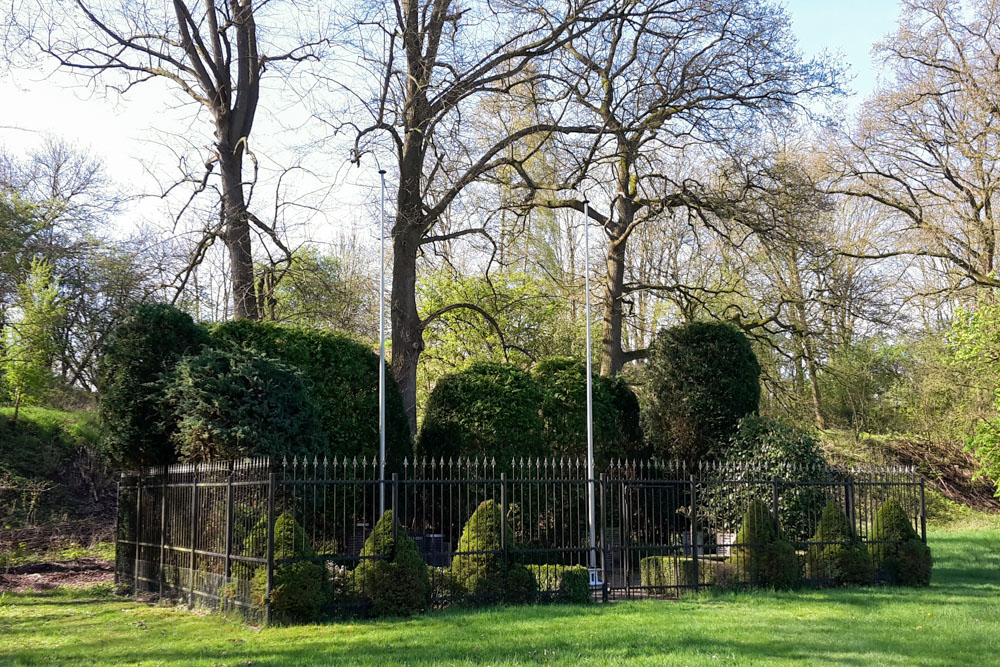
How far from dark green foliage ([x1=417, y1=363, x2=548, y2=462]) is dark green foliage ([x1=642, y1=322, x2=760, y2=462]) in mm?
2782

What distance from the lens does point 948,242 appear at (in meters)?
26.5

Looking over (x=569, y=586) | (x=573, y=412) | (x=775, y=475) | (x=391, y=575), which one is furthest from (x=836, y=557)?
(x=391, y=575)

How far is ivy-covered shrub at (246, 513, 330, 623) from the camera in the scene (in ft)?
32.5

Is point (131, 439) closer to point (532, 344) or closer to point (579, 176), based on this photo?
point (579, 176)

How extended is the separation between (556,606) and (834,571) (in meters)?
5.05

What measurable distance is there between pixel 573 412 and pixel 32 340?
13750 millimetres

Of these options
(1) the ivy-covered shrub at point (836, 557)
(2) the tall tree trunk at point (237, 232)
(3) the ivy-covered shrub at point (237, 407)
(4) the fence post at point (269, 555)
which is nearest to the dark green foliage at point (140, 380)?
(3) the ivy-covered shrub at point (237, 407)

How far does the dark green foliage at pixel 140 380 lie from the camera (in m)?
12.9

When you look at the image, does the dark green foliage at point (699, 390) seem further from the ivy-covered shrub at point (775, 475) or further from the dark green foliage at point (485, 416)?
the dark green foliage at point (485, 416)

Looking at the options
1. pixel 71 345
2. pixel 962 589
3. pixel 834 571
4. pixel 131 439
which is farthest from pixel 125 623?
pixel 71 345

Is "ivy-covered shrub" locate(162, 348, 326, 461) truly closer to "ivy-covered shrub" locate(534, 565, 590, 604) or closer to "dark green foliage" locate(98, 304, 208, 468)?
"dark green foliage" locate(98, 304, 208, 468)

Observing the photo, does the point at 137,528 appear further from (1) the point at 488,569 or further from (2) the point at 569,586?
(2) the point at 569,586

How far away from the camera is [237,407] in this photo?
11.8 meters

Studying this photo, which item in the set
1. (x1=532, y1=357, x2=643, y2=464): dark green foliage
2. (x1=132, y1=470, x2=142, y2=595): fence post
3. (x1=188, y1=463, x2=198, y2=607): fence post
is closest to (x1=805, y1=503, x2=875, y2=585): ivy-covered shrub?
(x1=532, y1=357, x2=643, y2=464): dark green foliage
